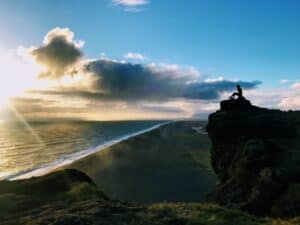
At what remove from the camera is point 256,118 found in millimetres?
36844

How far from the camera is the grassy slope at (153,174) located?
46.5m

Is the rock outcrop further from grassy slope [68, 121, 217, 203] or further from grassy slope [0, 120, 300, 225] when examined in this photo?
grassy slope [68, 121, 217, 203]

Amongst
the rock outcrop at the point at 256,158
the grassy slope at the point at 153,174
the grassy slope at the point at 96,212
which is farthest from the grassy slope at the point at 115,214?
the grassy slope at the point at 153,174

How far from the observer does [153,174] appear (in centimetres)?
5819

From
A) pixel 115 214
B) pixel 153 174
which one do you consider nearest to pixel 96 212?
pixel 115 214

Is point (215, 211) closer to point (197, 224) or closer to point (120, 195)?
point (197, 224)

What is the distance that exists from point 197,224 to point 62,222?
7.41 metres

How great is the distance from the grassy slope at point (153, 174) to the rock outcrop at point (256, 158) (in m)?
9.08

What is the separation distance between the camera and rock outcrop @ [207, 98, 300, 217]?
25344 millimetres

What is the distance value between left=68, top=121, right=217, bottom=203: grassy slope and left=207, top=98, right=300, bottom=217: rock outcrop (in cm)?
908

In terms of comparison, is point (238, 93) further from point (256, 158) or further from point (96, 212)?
point (96, 212)

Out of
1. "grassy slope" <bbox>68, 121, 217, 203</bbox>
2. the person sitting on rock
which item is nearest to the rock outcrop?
the person sitting on rock

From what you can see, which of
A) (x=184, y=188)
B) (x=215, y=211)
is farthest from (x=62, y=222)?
(x=184, y=188)

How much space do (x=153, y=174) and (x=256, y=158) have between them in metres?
30.1
